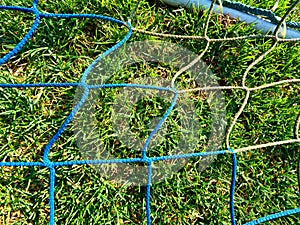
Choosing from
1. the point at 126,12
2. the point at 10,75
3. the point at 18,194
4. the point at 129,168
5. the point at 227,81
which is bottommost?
the point at 18,194

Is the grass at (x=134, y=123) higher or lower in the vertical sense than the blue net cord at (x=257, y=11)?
lower

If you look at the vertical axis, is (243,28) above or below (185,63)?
above

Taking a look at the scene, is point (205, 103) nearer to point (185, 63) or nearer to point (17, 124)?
point (185, 63)

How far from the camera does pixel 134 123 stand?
4.36 feet

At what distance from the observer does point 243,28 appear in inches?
56.4

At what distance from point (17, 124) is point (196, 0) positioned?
0.71 m

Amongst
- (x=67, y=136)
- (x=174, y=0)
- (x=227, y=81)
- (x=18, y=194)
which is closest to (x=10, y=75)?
(x=67, y=136)

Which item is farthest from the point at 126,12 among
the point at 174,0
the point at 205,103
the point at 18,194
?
the point at 18,194

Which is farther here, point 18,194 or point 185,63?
point 185,63

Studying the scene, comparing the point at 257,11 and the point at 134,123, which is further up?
the point at 257,11

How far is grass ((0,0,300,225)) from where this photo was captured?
4.11ft

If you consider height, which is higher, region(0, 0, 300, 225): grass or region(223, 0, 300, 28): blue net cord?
region(223, 0, 300, 28): blue net cord

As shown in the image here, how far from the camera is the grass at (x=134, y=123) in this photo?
4.11 feet

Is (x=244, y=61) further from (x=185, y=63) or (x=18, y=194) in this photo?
(x=18, y=194)
